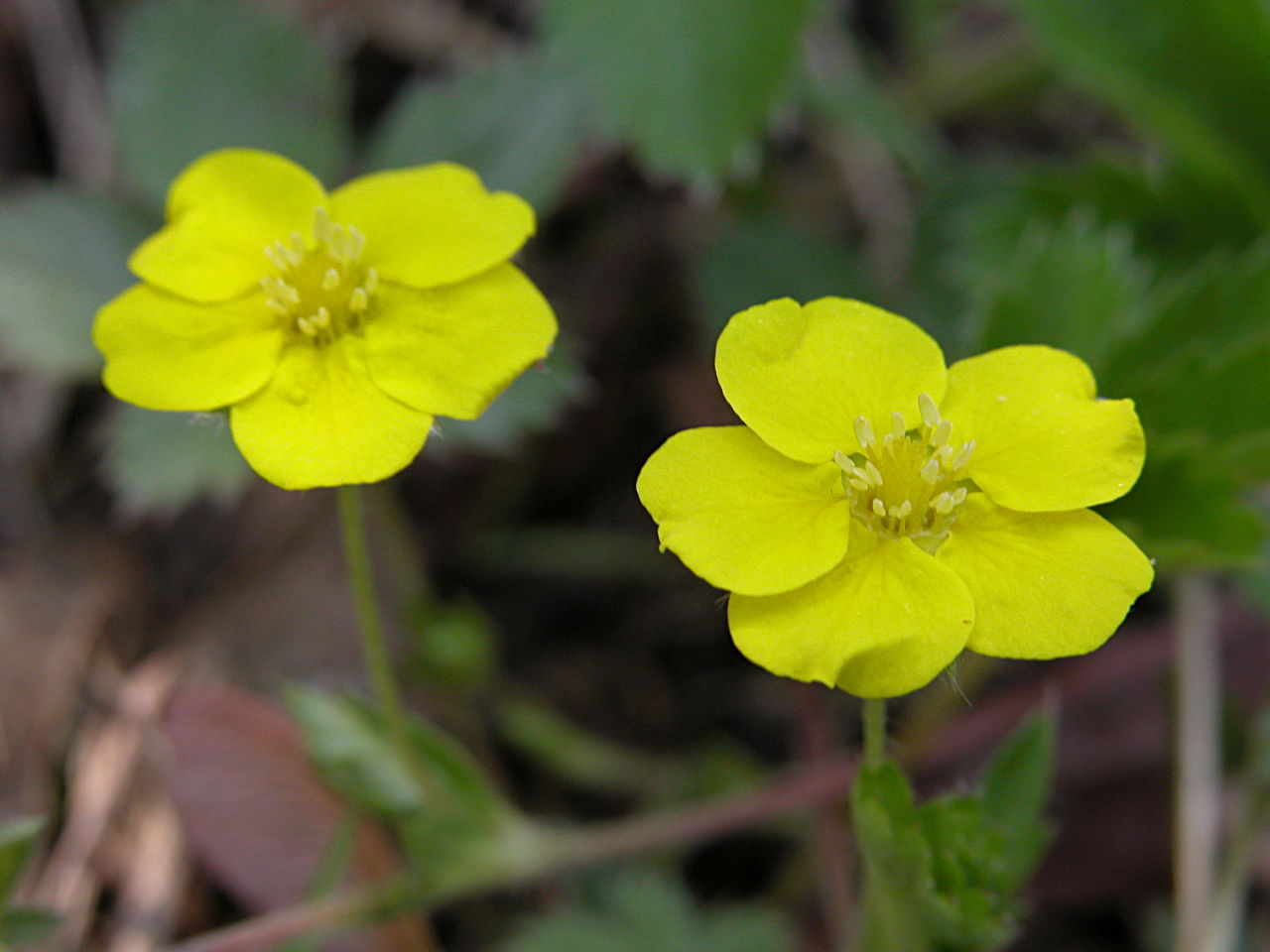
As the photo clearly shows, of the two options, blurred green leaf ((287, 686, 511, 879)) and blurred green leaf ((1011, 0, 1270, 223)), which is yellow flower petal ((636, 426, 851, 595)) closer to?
Answer: blurred green leaf ((287, 686, 511, 879))

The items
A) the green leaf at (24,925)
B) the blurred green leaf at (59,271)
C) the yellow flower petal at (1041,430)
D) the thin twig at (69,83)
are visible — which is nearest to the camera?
the yellow flower petal at (1041,430)

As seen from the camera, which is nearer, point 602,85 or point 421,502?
point 602,85

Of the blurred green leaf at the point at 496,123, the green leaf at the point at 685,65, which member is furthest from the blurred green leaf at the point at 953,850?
the blurred green leaf at the point at 496,123

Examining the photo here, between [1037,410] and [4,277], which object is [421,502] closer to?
[4,277]

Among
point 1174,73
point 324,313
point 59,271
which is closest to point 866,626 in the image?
point 324,313

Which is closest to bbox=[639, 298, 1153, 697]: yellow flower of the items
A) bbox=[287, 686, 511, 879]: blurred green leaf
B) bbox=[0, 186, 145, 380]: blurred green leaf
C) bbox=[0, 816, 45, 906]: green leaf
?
bbox=[287, 686, 511, 879]: blurred green leaf

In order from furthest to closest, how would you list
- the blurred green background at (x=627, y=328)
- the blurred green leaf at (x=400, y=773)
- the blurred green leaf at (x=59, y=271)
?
the blurred green leaf at (x=59, y=271)
the blurred green background at (x=627, y=328)
the blurred green leaf at (x=400, y=773)

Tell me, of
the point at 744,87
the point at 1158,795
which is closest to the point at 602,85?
the point at 744,87

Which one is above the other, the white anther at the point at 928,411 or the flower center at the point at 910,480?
the white anther at the point at 928,411

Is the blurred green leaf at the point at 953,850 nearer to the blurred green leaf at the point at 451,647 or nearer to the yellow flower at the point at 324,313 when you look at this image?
the yellow flower at the point at 324,313
